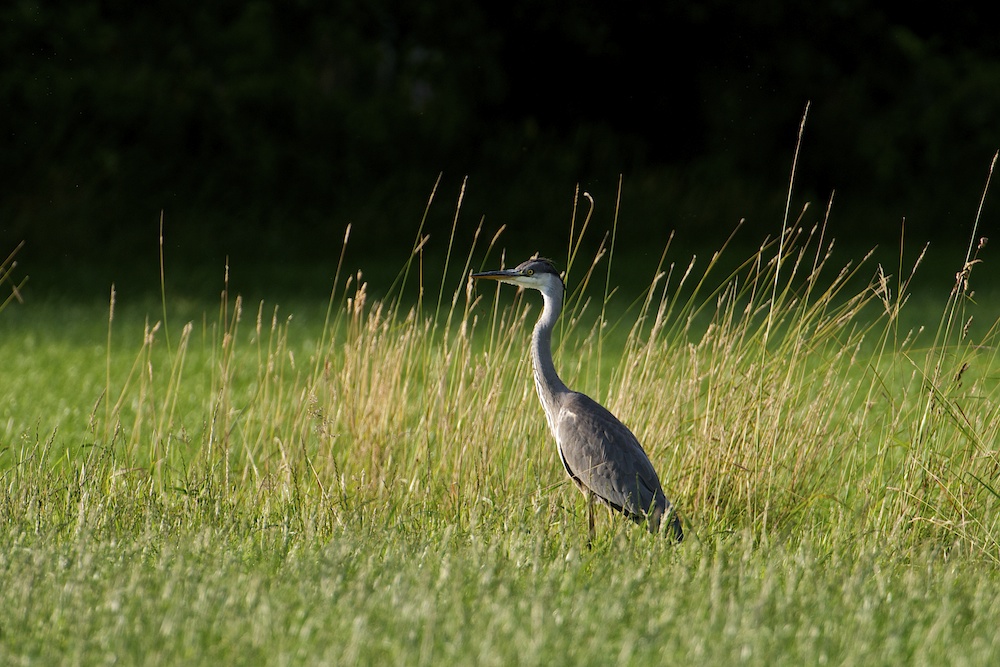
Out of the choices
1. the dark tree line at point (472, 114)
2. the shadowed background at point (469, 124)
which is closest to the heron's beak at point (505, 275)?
the shadowed background at point (469, 124)

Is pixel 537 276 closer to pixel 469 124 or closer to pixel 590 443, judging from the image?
pixel 590 443

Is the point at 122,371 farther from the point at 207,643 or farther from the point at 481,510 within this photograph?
the point at 207,643

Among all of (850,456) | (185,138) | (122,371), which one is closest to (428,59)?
(185,138)

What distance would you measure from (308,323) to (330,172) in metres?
5.85

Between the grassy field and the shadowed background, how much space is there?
9.70m

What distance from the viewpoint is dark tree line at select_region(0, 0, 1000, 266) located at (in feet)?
54.3

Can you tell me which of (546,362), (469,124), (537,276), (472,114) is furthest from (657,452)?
(472,114)

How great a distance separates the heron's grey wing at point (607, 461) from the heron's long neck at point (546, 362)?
16cm

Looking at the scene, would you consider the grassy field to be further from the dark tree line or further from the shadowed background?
the dark tree line

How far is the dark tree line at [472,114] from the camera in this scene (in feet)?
54.3

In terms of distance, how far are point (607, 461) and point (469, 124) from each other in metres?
14.2

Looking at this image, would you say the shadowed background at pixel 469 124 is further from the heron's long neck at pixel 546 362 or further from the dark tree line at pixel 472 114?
the heron's long neck at pixel 546 362

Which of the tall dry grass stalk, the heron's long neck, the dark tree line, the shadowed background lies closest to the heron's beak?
the heron's long neck

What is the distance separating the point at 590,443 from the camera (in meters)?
4.92
